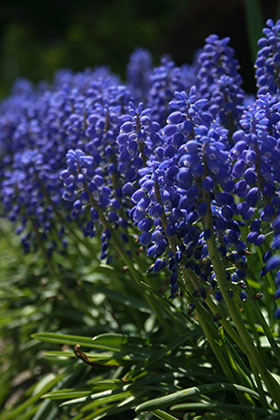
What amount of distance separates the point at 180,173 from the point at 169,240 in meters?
0.53

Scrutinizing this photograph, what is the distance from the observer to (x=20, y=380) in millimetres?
5301

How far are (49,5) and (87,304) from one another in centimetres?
2628

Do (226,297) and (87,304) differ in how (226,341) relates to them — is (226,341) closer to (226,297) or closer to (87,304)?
(226,297)

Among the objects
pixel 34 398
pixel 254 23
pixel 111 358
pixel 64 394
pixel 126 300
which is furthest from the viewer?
pixel 254 23

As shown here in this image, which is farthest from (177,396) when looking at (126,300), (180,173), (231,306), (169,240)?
(126,300)

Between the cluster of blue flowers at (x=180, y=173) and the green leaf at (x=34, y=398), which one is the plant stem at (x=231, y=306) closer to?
the cluster of blue flowers at (x=180, y=173)

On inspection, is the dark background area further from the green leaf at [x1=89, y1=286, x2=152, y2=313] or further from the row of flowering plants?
the green leaf at [x1=89, y1=286, x2=152, y2=313]

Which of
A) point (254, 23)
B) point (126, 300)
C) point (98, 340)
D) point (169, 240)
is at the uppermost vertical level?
point (254, 23)

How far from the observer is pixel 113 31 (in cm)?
1914

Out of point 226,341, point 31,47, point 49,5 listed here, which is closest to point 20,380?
point 226,341

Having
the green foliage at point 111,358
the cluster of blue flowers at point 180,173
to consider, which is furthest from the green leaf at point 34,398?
the cluster of blue flowers at point 180,173

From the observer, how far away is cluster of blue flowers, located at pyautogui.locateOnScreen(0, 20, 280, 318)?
2.47m

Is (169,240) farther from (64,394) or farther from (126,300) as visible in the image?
(126,300)

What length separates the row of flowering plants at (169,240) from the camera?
2.56 metres
